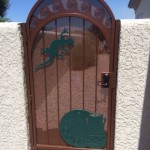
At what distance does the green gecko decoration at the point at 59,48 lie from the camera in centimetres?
276

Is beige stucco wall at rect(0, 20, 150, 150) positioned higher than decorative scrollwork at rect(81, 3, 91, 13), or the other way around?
decorative scrollwork at rect(81, 3, 91, 13)

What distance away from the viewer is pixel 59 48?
110 inches

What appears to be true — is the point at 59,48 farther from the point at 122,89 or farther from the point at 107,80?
the point at 122,89

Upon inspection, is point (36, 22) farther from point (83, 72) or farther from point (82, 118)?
point (82, 118)

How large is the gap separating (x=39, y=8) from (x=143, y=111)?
179 cm

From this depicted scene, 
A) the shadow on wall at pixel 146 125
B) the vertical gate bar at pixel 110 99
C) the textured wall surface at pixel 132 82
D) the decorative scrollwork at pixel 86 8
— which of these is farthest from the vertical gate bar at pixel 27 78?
the shadow on wall at pixel 146 125

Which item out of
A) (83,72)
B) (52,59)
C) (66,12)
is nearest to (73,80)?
(83,72)

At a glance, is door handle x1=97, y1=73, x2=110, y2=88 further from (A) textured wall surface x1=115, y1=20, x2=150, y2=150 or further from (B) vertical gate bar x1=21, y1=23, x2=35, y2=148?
(B) vertical gate bar x1=21, y1=23, x2=35, y2=148

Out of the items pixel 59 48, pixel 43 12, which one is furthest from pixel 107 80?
pixel 43 12

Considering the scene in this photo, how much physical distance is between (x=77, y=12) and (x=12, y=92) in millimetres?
1339

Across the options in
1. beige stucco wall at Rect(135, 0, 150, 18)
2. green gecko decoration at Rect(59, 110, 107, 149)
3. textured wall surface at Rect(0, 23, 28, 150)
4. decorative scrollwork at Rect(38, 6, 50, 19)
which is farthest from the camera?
beige stucco wall at Rect(135, 0, 150, 18)

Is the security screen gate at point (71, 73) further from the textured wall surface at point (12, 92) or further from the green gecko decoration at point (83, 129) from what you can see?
the textured wall surface at point (12, 92)

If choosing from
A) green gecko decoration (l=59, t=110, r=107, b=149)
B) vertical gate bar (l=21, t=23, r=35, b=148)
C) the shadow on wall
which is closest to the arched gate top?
vertical gate bar (l=21, t=23, r=35, b=148)

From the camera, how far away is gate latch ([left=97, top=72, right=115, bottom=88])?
2.75m
